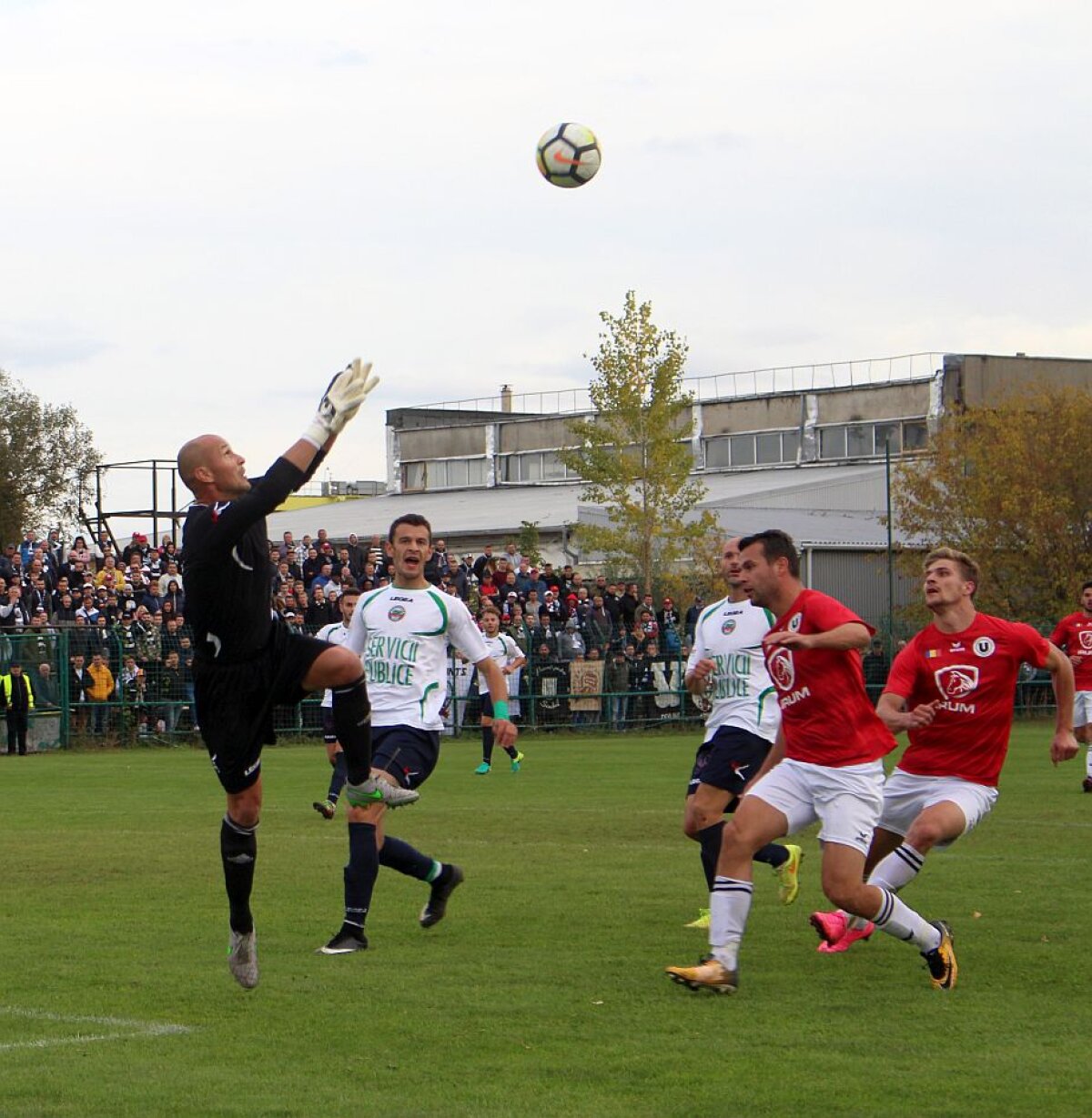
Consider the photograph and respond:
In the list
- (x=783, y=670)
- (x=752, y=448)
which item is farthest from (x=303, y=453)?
(x=752, y=448)

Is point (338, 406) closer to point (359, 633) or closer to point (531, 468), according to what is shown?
point (359, 633)

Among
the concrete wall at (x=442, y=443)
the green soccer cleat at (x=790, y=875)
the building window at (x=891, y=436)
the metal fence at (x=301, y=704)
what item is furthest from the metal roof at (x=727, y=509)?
the green soccer cleat at (x=790, y=875)

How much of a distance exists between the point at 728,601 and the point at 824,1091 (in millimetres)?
5002

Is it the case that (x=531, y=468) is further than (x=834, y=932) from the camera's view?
Yes

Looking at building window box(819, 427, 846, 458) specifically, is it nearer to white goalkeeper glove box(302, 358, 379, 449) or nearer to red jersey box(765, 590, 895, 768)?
red jersey box(765, 590, 895, 768)

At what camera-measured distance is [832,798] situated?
26.7 feet

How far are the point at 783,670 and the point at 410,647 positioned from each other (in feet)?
8.81

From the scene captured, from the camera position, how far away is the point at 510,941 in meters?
9.55

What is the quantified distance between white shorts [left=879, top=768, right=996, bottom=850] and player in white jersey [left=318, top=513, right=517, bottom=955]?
2014mm

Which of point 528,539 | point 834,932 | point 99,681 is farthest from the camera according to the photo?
point 528,539

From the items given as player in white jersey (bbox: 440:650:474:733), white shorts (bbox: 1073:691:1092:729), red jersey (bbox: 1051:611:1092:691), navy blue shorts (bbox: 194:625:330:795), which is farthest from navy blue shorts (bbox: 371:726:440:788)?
player in white jersey (bbox: 440:650:474:733)

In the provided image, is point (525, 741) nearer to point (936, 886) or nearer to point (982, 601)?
point (982, 601)

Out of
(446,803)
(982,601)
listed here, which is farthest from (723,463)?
(446,803)

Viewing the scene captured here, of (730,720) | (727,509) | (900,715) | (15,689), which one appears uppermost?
(727,509)
